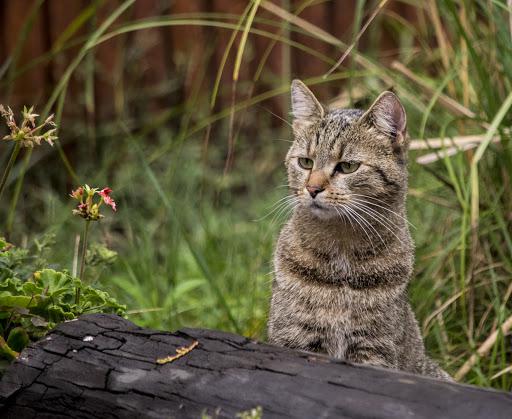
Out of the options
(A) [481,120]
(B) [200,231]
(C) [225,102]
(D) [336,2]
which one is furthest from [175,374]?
(D) [336,2]

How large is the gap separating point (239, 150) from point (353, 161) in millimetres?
3382

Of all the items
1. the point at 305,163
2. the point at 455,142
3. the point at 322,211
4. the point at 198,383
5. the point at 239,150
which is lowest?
the point at 198,383

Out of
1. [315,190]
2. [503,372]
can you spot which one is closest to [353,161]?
[315,190]

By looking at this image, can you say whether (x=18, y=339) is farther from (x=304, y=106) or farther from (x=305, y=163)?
(x=304, y=106)

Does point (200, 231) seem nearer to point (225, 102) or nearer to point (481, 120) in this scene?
point (225, 102)

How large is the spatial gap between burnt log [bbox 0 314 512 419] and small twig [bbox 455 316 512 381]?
1258mm

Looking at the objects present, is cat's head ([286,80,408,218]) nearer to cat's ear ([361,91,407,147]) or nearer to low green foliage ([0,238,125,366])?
cat's ear ([361,91,407,147])

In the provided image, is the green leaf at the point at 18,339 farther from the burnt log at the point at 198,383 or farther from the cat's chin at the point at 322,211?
the cat's chin at the point at 322,211

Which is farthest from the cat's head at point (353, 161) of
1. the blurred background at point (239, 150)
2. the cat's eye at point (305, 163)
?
the blurred background at point (239, 150)

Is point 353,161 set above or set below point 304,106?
below

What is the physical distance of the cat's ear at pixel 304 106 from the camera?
321cm

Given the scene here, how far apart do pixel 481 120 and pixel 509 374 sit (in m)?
1.01

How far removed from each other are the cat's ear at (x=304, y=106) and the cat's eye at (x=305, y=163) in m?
0.16

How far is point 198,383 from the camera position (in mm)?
2240
